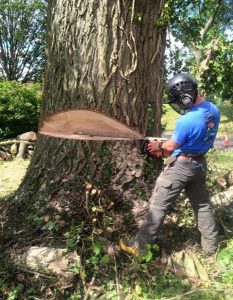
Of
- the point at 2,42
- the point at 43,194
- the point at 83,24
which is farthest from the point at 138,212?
the point at 2,42

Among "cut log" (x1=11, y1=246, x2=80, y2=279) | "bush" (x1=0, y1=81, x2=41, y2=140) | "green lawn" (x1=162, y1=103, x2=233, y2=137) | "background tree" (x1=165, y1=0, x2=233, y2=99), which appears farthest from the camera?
"green lawn" (x1=162, y1=103, x2=233, y2=137)

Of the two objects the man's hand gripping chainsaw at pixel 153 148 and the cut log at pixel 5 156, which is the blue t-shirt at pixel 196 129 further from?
the cut log at pixel 5 156

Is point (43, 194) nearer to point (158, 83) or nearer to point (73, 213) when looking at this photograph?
point (73, 213)

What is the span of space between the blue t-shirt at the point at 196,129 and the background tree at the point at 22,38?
78.7ft

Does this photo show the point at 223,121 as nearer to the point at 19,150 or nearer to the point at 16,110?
the point at 16,110

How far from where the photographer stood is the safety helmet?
154 inches

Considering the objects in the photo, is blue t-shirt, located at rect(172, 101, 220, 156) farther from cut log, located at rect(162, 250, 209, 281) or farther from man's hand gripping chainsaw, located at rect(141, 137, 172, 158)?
cut log, located at rect(162, 250, 209, 281)

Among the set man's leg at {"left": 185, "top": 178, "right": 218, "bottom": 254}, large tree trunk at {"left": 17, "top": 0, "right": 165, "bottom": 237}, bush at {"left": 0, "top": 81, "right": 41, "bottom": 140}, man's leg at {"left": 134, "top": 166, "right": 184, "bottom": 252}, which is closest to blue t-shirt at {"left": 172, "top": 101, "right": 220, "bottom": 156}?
man's leg at {"left": 134, "top": 166, "right": 184, "bottom": 252}

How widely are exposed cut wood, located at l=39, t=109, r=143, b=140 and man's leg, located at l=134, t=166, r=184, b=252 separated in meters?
0.63

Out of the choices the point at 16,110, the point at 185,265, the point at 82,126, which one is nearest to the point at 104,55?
the point at 82,126

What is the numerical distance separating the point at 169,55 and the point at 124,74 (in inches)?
90.0

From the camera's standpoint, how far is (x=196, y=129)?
3857 millimetres

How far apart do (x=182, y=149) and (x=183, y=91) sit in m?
0.55

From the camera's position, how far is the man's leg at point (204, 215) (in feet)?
14.0
